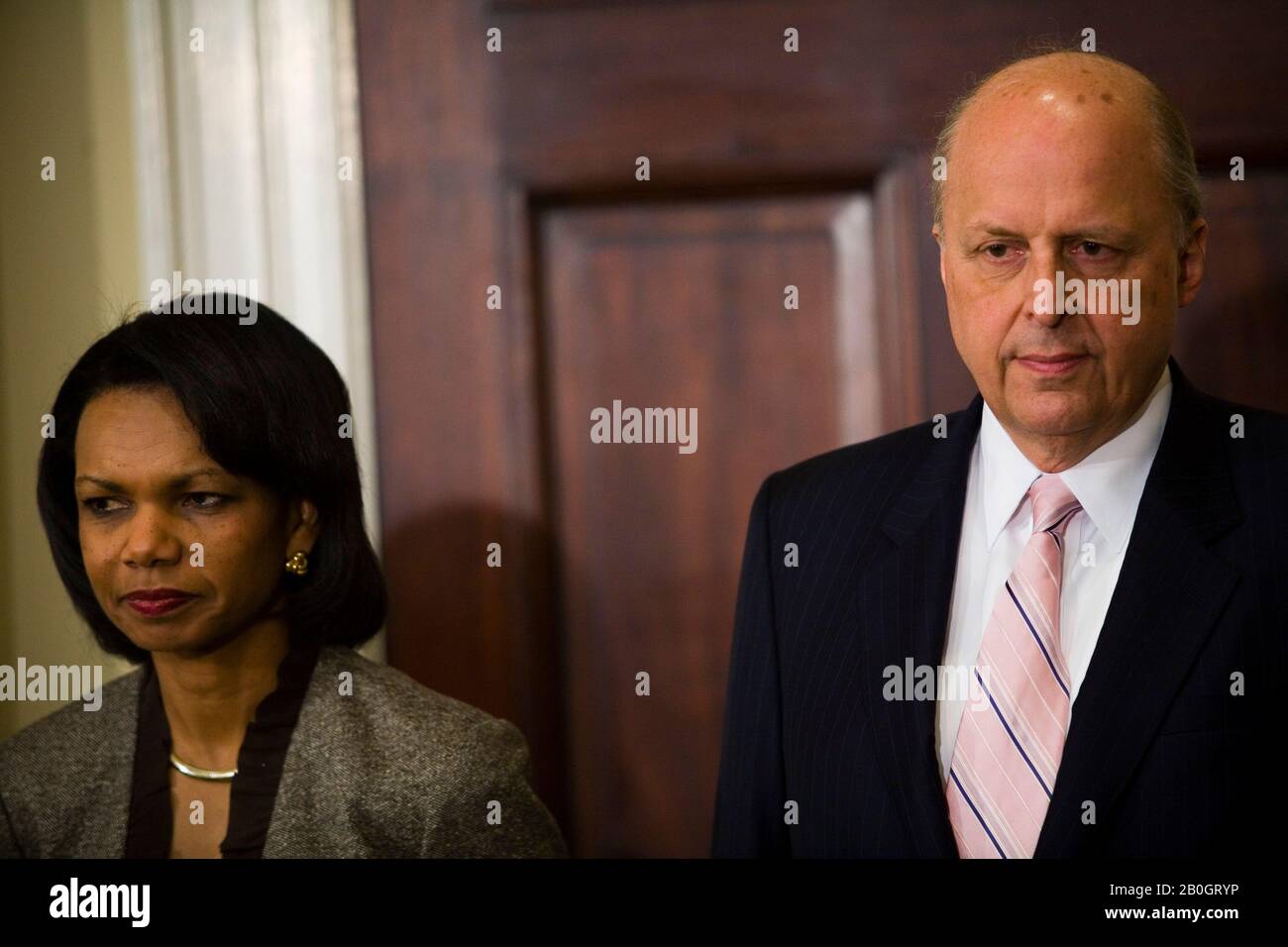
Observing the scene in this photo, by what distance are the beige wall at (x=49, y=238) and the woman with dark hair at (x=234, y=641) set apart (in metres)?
0.21

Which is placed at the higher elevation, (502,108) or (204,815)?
(502,108)

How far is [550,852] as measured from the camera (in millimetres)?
1231

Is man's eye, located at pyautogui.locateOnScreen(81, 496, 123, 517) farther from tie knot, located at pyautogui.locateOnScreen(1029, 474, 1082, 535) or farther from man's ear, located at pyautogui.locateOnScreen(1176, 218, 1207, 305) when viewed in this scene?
man's ear, located at pyautogui.locateOnScreen(1176, 218, 1207, 305)

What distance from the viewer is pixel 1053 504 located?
42.2 inches

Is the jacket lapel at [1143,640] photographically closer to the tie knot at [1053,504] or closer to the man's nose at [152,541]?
the tie knot at [1053,504]

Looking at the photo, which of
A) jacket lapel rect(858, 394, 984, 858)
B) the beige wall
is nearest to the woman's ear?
the beige wall

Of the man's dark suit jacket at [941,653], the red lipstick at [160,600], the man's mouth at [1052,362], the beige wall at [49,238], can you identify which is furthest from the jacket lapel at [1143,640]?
the beige wall at [49,238]

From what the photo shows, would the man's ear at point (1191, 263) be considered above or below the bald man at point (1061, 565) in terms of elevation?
above

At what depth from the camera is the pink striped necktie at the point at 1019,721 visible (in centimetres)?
105

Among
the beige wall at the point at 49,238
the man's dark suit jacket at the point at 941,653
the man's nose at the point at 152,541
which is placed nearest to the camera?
the man's dark suit jacket at the point at 941,653

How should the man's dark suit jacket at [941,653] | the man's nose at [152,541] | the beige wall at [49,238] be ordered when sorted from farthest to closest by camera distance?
the beige wall at [49,238] → the man's nose at [152,541] → the man's dark suit jacket at [941,653]
